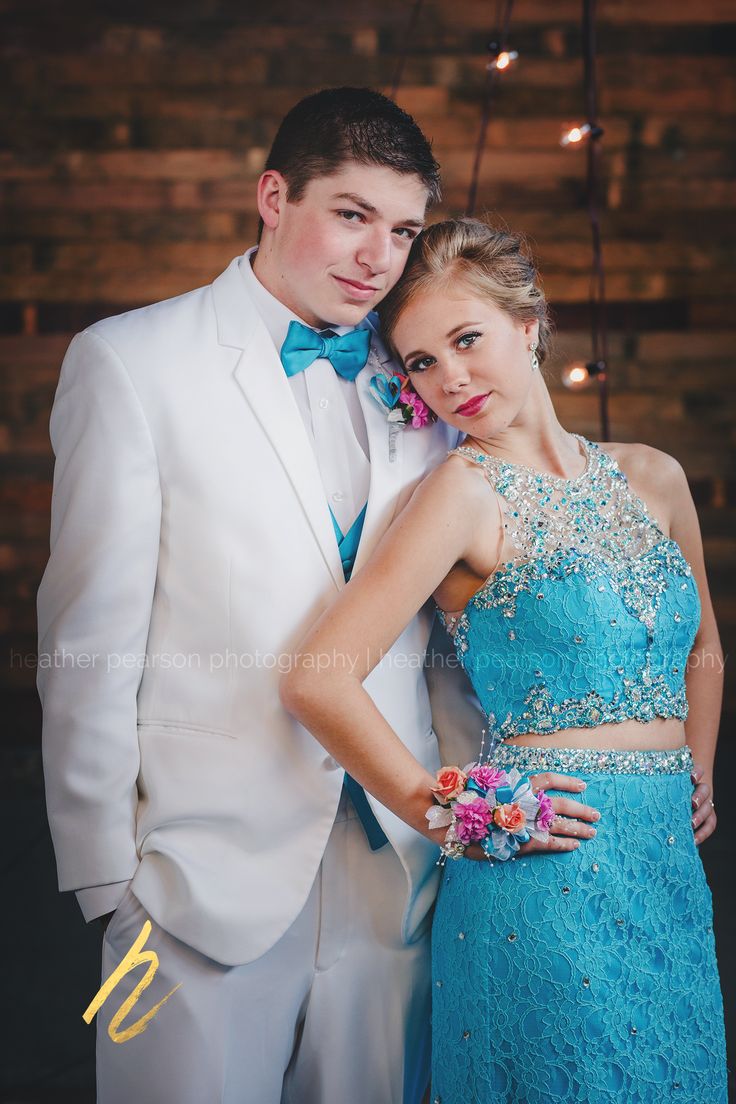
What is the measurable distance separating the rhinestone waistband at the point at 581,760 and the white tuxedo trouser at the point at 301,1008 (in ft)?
0.99

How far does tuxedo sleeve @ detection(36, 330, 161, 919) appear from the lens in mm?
1577

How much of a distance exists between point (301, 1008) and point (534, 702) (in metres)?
0.64

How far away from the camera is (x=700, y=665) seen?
6.63 feet

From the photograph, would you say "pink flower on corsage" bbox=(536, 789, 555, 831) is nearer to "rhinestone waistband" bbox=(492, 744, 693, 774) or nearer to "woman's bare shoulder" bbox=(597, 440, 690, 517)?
"rhinestone waistband" bbox=(492, 744, 693, 774)

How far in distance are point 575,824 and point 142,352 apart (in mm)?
970

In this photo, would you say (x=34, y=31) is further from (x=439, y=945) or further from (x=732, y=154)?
(x=439, y=945)

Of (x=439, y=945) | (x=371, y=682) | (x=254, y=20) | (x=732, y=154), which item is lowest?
(x=439, y=945)

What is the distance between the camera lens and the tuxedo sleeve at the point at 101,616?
158cm

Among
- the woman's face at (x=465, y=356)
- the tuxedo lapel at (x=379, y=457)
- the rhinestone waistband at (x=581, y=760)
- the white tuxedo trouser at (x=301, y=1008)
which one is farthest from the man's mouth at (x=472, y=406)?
the white tuxedo trouser at (x=301, y=1008)

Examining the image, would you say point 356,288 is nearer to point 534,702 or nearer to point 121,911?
point 534,702

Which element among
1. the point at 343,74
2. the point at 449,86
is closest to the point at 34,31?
→ the point at 343,74

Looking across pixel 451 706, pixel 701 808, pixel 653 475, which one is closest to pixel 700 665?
pixel 701 808

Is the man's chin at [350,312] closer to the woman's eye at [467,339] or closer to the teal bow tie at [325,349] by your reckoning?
the teal bow tie at [325,349]

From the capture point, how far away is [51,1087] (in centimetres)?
257
